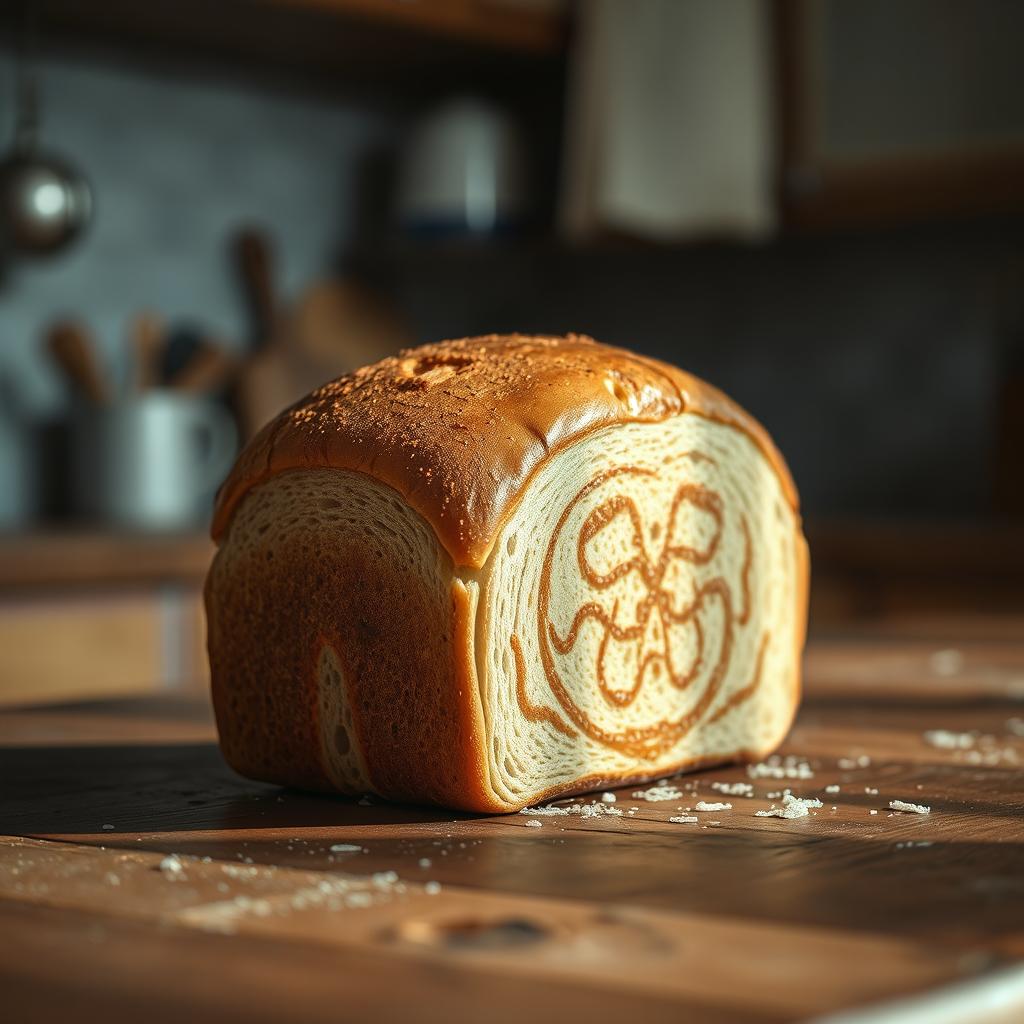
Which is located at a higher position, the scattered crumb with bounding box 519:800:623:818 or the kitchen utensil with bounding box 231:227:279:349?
the kitchen utensil with bounding box 231:227:279:349

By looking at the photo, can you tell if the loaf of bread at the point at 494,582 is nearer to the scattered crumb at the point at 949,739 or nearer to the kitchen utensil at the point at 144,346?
the scattered crumb at the point at 949,739

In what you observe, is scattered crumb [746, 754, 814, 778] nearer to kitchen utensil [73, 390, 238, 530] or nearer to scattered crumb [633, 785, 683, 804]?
scattered crumb [633, 785, 683, 804]

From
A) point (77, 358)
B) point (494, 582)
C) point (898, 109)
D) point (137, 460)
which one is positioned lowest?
point (494, 582)

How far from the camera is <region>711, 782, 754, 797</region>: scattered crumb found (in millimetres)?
879

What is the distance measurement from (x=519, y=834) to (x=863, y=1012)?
0.34 m

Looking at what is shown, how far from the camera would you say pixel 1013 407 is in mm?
2926

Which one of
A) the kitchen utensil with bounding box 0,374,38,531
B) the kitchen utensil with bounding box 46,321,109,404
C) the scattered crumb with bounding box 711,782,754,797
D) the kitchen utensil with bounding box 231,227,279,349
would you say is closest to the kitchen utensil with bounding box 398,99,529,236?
the kitchen utensil with bounding box 231,227,279,349

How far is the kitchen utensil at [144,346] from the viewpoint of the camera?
3012 millimetres

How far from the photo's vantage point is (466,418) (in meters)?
0.86

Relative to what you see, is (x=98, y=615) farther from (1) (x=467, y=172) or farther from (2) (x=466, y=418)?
(2) (x=466, y=418)

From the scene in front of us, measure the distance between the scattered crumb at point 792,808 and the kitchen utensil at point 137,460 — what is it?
6.85ft

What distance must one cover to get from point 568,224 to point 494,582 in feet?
7.27

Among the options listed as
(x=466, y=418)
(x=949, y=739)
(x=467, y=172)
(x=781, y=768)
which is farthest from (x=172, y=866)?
(x=467, y=172)

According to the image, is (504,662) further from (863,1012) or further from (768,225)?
(768,225)
